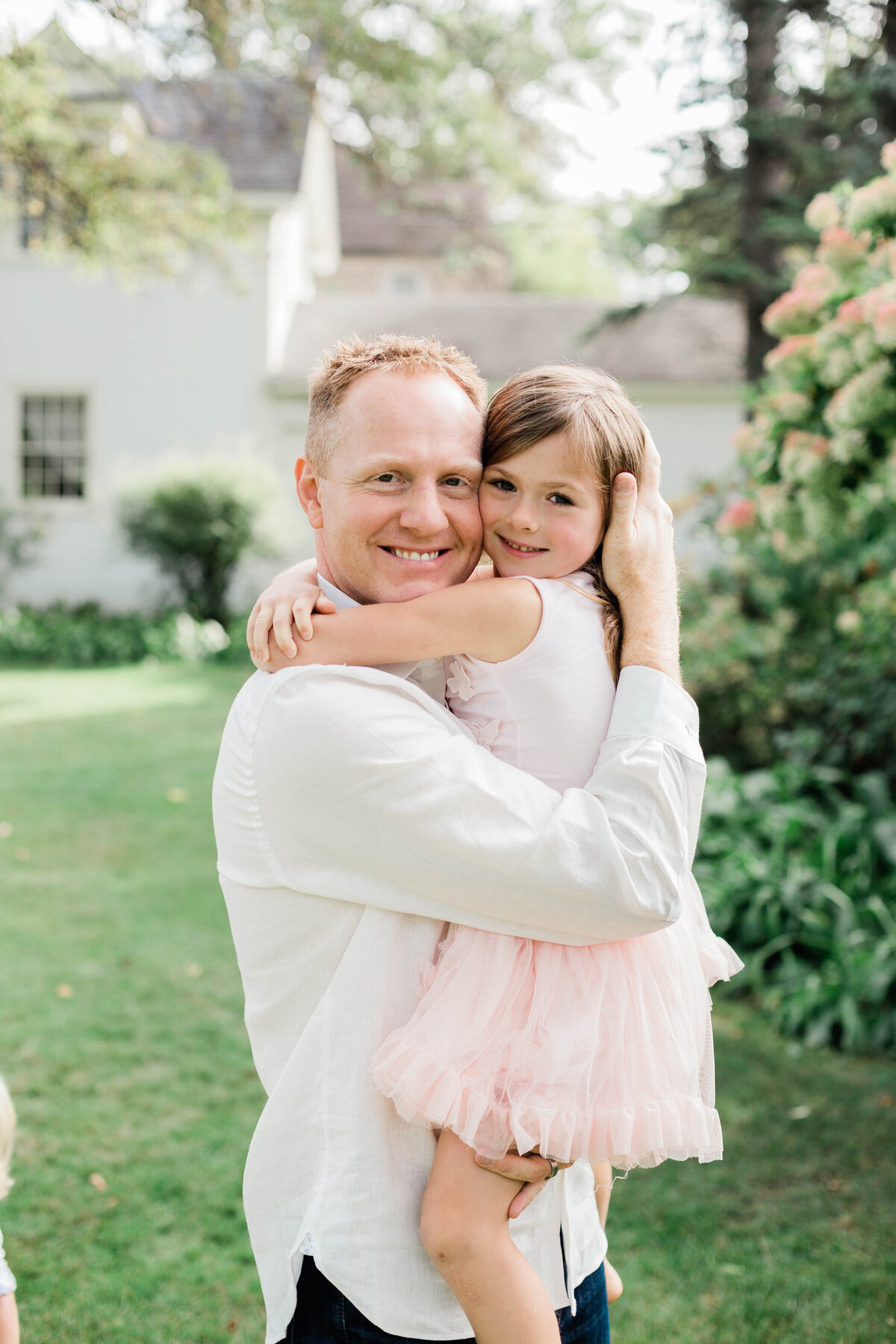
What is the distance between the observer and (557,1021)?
1.58 m

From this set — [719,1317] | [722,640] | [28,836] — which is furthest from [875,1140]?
[28,836]

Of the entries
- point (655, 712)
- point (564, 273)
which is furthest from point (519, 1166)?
point (564, 273)

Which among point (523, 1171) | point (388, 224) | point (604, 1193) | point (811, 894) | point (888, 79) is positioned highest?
point (388, 224)

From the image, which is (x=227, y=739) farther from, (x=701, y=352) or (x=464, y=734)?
(x=701, y=352)

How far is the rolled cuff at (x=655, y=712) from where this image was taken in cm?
161

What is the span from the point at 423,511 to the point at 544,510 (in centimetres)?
33

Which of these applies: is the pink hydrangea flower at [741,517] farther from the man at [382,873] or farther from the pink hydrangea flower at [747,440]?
the man at [382,873]

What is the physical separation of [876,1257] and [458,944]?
2.84 meters

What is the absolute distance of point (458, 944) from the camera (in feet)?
5.12

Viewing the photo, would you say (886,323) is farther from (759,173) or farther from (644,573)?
(759,173)

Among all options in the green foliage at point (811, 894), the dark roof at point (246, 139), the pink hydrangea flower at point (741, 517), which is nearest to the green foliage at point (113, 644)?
the dark roof at point (246, 139)

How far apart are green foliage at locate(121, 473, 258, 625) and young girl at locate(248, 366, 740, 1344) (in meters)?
13.3

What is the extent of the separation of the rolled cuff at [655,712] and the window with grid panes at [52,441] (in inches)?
699

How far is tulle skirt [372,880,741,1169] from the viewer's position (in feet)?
4.93
